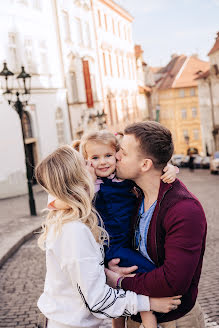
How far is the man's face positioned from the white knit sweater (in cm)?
46

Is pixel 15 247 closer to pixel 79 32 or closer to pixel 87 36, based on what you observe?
pixel 79 32

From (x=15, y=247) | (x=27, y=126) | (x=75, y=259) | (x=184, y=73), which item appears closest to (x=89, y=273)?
(x=75, y=259)

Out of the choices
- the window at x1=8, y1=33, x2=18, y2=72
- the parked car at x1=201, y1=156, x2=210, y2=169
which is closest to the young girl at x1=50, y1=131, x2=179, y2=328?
the window at x1=8, y1=33, x2=18, y2=72

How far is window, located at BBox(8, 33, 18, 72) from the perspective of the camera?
23391 mm

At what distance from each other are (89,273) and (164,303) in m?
0.46

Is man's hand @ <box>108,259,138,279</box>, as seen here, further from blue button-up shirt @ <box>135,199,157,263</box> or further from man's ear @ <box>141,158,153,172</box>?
man's ear @ <box>141,158,153,172</box>

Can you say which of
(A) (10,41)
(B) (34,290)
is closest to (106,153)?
(B) (34,290)

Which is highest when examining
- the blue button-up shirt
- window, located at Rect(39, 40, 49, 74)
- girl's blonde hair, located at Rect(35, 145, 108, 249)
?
window, located at Rect(39, 40, 49, 74)

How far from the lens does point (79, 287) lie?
2506mm

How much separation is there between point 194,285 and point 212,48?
148ft

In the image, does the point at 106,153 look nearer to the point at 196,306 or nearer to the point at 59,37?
the point at 196,306

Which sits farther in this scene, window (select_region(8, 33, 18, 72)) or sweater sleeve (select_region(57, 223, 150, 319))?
window (select_region(8, 33, 18, 72))

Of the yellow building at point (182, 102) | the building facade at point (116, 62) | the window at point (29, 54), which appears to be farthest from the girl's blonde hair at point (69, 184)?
the yellow building at point (182, 102)

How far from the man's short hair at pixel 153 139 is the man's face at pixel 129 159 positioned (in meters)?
0.03
